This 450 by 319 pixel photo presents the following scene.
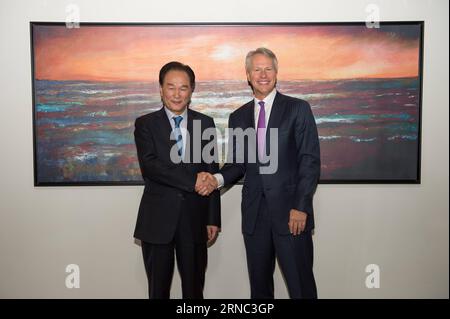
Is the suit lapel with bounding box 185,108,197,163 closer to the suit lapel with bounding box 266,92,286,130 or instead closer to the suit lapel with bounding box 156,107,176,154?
the suit lapel with bounding box 156,107,176,154

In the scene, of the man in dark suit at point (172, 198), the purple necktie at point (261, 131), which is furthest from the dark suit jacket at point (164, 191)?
the purple necktie at point (261, 131)

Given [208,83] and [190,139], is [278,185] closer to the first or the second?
[190,139]

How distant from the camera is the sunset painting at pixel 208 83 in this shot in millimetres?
3000

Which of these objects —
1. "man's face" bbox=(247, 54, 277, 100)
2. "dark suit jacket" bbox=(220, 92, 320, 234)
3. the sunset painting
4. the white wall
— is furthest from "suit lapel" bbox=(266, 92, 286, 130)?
the white wall

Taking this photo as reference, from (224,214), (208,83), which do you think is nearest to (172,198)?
(224,214)

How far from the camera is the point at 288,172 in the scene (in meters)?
2.61

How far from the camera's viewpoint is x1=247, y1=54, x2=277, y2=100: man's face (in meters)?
2.66

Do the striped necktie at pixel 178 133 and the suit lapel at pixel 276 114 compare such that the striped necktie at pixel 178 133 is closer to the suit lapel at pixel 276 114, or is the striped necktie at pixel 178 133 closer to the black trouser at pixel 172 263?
the black trouser at pixel 172 263

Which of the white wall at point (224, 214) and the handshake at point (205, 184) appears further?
the white wall at point (224, 214)

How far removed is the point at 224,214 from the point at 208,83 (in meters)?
0.92

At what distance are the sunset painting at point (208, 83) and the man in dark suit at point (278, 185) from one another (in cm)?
38
